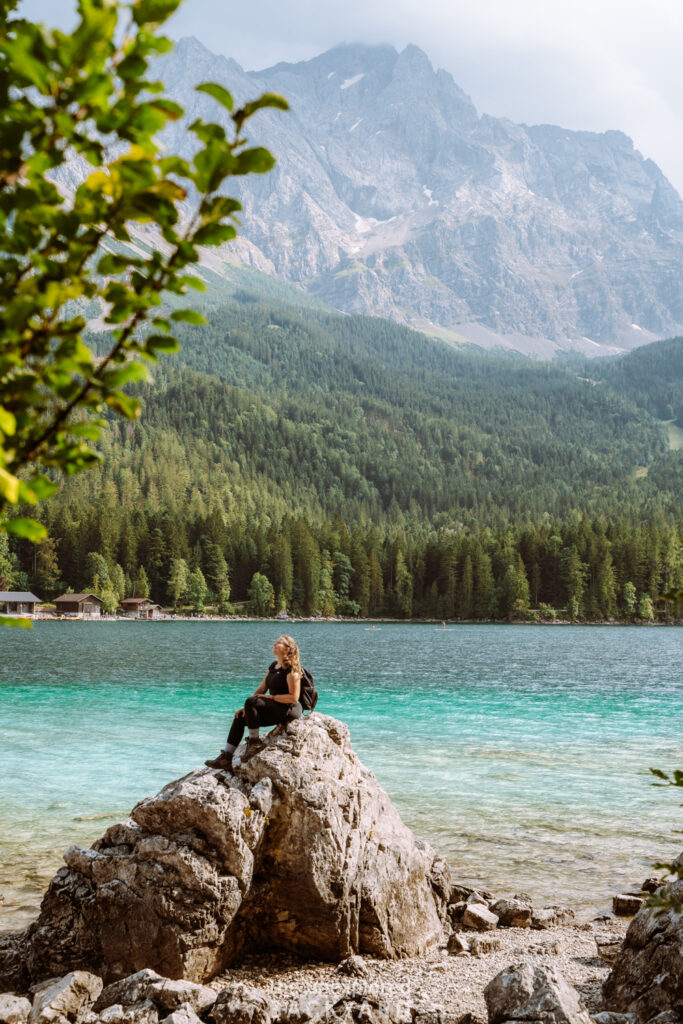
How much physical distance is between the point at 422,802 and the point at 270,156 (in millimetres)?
21209

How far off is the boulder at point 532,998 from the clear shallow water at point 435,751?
713cm

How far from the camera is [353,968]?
10305 mm

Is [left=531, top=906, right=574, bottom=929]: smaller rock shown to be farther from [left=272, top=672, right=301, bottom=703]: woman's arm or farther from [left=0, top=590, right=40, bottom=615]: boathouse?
[left=0, top=590, right=40, bottom=615]: boathouse

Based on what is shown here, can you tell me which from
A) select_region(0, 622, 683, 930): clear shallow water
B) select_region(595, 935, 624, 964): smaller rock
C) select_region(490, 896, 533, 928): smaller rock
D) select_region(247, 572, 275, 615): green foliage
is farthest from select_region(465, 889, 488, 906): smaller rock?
select_region(247, 572, 275, 615): green foliage

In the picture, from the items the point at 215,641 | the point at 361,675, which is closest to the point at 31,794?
the point at 361,675

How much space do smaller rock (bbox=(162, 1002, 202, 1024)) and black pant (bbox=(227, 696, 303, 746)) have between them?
4195 mm

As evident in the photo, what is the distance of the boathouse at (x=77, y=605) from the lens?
5778 inches

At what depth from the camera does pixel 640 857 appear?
1703 centimetres

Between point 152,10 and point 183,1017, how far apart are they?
856 cm

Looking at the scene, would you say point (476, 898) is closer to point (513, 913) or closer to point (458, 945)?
point (513, 913)

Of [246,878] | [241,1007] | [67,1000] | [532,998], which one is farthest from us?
[246,878]

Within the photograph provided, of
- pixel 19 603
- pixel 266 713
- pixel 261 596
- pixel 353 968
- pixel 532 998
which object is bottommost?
pixel 19 603

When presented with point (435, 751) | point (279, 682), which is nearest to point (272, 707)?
point (279, 682)

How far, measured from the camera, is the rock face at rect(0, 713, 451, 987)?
9797 millimetres
